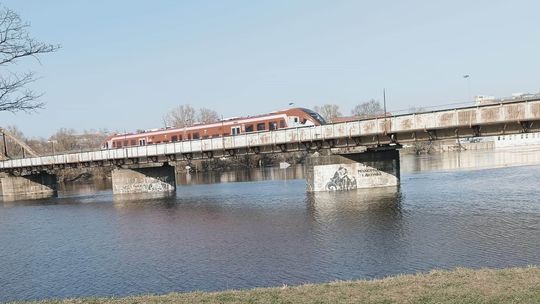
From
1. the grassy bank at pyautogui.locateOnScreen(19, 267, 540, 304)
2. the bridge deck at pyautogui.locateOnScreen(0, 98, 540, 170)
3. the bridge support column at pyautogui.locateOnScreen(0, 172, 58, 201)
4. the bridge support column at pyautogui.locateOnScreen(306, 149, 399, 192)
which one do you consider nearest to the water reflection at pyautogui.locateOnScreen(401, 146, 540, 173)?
the bridge support column at pyautogui.locateOnScreen(306, 149, 399, 192)

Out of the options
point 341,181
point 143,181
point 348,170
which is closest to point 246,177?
point 143,181

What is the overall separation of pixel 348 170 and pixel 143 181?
31.4m

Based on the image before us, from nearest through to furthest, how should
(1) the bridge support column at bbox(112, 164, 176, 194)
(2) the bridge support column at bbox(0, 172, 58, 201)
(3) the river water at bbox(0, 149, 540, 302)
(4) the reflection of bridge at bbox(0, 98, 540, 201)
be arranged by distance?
1. (3) the river water at bbox(0, 149, 540, 302)
2. (4) the reflection of bridge at bbox(0, 98, 540, 201)
3. (1) the bridge support column at bbox(112, 164, 176, 194)
4. (2) the bridge support column at bbox(0, 172, 58, 201)

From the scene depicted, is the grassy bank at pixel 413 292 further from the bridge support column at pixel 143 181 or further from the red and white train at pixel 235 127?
the bridge support column at pixel 143 181

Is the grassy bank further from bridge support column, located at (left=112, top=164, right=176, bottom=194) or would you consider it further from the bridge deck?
bridge support column, located at (left=112, top=164, right=176, bottom=194)

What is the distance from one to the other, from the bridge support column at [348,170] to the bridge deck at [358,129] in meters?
2.92

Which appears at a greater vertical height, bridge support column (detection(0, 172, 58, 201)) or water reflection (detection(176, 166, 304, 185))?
bridge support column (detection(0, 172, 58, 201))

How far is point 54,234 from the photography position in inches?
1334

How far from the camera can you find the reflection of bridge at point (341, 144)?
37125mm

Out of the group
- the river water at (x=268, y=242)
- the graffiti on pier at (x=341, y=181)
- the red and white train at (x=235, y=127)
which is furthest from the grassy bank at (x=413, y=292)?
the red and white train at (x=235, y=127)

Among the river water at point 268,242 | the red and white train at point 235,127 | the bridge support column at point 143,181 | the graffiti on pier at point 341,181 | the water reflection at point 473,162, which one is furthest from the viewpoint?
the water reflection at point 473,162

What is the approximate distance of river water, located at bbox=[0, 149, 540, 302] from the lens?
59.7ft

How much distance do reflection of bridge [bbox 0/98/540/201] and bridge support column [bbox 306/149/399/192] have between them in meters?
0.11

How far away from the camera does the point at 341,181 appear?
1921 inches
